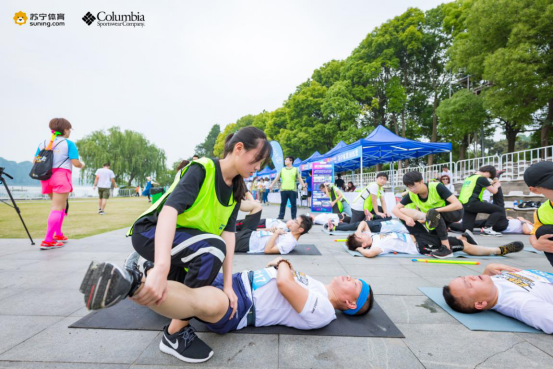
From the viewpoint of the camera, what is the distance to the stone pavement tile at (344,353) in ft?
5.27

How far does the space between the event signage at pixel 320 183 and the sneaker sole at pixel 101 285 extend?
11.6 metres

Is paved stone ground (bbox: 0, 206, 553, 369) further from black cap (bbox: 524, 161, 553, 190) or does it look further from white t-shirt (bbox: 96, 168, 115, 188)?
white t-shirt (bbox: 96, 168, 115, 188)

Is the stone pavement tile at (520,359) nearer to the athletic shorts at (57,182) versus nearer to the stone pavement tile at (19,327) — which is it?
the stone pavement tile at (19,327)

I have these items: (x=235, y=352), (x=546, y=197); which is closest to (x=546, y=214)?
(x=546, y=197)

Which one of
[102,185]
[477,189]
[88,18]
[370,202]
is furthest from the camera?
[102,185]

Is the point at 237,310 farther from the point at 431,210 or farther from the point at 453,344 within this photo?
the point at 431,210

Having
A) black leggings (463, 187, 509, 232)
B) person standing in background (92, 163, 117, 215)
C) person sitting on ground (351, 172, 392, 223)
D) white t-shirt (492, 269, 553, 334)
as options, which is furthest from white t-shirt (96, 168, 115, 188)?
white t-shirt (492, 269, 553, 334)

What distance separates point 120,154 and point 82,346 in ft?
121

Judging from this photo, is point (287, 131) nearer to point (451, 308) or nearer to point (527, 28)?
point (527, 28)

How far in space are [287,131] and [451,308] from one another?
80.4 feet

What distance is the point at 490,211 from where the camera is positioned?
637cm

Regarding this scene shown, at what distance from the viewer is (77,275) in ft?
10.3

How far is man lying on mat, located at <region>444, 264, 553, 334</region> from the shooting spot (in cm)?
213

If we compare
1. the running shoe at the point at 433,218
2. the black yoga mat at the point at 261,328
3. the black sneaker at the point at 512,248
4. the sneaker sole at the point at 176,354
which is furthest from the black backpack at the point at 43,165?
the black sneaker at the point at 512,248
